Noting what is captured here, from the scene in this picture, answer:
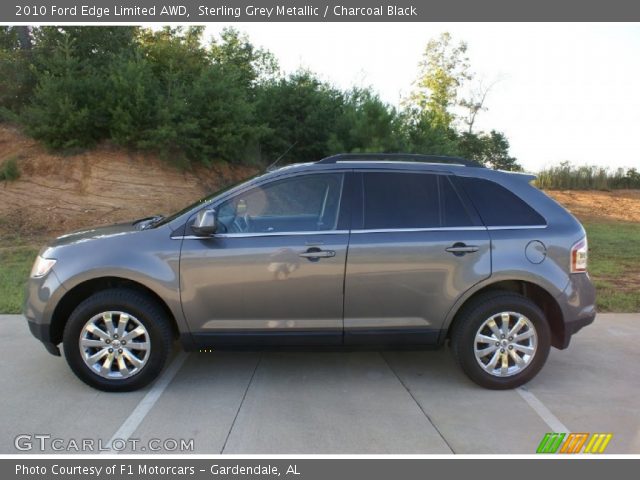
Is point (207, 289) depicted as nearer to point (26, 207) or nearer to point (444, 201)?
point (444, 201)

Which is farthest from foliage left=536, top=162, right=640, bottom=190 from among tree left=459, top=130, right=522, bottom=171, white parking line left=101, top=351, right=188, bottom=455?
white parking line left=101, top=351, right=188, bottom=455

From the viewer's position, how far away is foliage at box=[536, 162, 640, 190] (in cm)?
2050

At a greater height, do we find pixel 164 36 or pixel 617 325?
pixel 164 36

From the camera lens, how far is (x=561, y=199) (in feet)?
61.7

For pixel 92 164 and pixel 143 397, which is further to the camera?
pixel 92 164

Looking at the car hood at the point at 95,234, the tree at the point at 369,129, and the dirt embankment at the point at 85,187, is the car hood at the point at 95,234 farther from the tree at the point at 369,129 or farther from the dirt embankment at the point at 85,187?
the tree at the point at 369,129

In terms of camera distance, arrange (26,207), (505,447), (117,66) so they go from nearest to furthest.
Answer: (505,447), (26,207), (117,66)

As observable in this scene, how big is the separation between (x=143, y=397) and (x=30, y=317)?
111 centimetres

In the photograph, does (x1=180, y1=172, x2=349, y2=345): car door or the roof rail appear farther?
the roof rail

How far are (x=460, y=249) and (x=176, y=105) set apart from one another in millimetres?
9356

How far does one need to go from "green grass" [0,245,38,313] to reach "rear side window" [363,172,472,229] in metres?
4.56

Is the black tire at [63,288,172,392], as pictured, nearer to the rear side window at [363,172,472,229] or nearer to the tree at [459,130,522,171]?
the rear side window at [363,172,472,229]

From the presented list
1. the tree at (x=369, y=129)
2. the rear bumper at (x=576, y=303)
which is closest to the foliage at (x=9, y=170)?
the tree at (x=369, y=129)

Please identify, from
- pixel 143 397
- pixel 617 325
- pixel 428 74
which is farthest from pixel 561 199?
pixel 143 397
